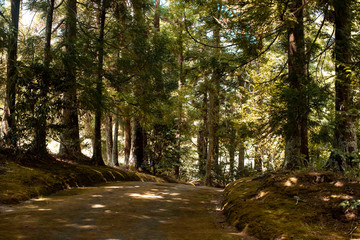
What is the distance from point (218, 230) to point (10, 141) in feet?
20.6

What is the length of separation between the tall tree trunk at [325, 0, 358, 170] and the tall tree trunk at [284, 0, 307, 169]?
0.76 m

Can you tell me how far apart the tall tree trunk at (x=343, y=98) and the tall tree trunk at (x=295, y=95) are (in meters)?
0.76

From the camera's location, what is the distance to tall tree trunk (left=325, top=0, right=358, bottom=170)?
5536 mm

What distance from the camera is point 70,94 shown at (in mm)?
8414

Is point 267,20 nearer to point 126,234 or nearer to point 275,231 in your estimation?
point 275,231

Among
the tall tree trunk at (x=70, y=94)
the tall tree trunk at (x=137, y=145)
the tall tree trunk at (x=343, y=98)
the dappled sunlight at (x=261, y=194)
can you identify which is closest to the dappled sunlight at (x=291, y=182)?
the dappled sunlight at (x=261, y=194)

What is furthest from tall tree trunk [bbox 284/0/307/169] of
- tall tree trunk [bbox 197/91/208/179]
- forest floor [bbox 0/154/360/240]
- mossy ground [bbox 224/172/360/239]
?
tall tree trunk [bbox 197/91/208/179]

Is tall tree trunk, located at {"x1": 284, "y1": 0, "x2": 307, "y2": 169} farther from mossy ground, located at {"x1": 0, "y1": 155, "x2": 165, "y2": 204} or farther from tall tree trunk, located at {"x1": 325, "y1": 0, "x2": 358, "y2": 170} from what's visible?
mossy ground, located at {"x1": 0, "y1": 155, "x2": 165, "y2": 204}

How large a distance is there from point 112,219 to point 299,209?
9.04ft

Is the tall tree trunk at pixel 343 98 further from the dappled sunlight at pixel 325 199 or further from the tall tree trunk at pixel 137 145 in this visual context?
the tall tree trunk at pixel 137 145

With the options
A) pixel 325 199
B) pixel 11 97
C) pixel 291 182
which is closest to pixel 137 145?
A: pixel 11 97

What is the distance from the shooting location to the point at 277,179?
4.76 metres

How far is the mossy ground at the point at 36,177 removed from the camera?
5.06 m

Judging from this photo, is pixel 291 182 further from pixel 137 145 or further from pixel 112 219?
pixel 137 145
